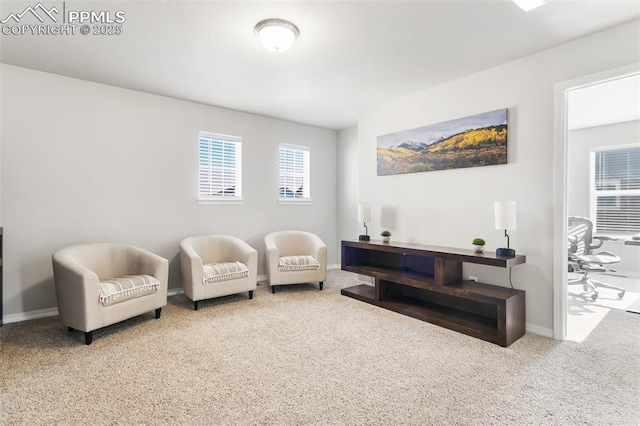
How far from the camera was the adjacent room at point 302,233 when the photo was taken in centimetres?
219

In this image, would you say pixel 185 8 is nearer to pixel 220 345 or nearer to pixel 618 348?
pixel 220 345

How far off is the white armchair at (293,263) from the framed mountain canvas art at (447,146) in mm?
1498

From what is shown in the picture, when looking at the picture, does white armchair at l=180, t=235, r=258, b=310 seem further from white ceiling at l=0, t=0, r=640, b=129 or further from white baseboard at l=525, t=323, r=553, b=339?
white baseboard at l=525, t=323, r=553, b=339

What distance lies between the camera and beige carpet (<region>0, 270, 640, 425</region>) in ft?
6.16

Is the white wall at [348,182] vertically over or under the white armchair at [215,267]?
over

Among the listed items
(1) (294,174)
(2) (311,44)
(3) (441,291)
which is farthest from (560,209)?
(1) (294,174)

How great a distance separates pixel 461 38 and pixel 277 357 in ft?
10.2

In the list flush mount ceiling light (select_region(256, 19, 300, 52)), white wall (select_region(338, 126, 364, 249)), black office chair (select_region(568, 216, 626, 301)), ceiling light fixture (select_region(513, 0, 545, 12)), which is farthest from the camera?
white wall (select_region(338, 126, 364, 249))

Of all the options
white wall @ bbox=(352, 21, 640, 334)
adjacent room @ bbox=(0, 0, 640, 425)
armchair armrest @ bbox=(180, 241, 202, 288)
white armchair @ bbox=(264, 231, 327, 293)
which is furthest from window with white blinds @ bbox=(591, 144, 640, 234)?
armchair armrest @ bbox=(180, 241, 202, 288)

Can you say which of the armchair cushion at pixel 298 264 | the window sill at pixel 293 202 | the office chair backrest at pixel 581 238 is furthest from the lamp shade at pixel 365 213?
the office chair backrest at pixel 581 238

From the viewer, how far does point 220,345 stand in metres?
2.81

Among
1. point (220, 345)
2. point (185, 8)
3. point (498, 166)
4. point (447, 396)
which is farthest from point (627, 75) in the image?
point (220, 345)

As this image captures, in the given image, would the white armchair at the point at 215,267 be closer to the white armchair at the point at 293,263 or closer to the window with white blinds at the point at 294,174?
the white armchair at the point at 293,263

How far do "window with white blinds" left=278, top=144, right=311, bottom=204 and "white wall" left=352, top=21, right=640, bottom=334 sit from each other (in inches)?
77.5
